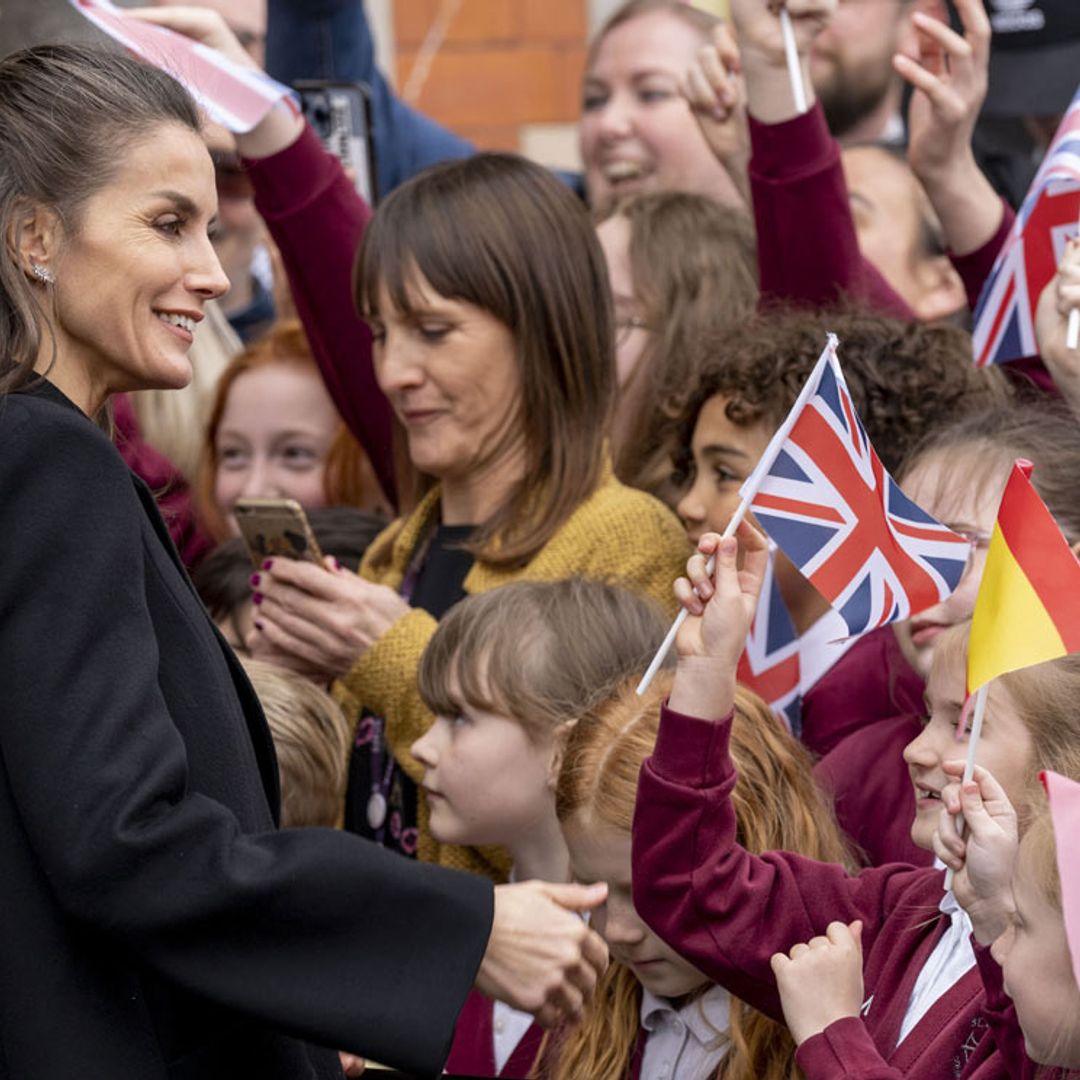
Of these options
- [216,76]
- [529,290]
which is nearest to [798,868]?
[529,290]

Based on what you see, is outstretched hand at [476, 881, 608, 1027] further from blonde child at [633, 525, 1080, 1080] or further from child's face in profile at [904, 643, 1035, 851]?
child's face in profile at [904, 643, 1035, 851]

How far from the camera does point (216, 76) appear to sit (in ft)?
12.0

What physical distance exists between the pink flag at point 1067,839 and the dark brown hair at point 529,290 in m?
1.61

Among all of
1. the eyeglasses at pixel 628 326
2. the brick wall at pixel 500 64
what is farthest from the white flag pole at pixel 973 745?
the brick wall at pixel 500 64

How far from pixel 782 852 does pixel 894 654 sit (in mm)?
753

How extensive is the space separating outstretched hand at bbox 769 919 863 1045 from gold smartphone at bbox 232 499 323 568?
125cm

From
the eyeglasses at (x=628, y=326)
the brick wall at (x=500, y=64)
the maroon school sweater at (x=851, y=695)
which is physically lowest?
the brick wall at (x=500, y=64)

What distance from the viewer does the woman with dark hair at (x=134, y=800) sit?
1965 millimetres

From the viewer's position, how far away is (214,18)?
3.86m

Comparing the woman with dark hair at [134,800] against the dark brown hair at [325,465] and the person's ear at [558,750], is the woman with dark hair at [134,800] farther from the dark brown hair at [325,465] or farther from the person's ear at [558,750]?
the dark brown hair at [325,465]

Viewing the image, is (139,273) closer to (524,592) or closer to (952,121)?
(524,592)

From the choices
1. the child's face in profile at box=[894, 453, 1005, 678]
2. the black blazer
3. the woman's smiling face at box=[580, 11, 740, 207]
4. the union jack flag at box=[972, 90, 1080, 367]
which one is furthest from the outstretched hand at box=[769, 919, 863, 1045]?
A: the woman's smiling face at box=[580, 11, 740, 207]

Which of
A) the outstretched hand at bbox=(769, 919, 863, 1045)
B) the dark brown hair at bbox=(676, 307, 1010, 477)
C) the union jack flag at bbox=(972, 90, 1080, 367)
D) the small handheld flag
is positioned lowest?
the outstretched hand at bbox=(769, 919, 863, 1045)

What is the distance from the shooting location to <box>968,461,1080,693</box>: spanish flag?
2.16 meters
